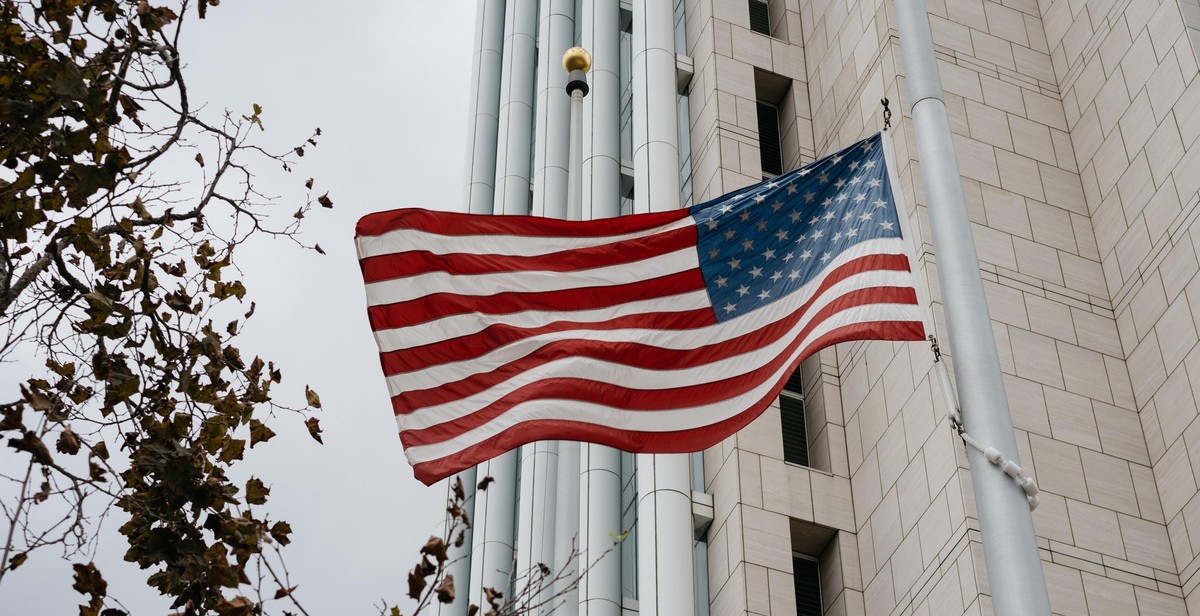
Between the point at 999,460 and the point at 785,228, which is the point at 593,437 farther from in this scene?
the point at 999,460

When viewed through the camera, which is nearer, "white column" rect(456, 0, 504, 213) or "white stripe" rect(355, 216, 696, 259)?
"white stripe" rect(355, 216, 696, 259)

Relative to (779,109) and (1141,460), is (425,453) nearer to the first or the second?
(1141,460)

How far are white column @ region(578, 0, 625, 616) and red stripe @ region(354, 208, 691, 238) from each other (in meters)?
6.90

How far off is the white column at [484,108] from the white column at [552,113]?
54.4 inches

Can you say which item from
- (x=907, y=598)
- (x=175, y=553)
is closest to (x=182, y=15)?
(x=175, y=553)

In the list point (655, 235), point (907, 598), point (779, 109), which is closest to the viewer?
point (655, 235)

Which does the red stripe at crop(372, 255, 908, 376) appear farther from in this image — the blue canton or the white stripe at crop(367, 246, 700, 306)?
the blue canton

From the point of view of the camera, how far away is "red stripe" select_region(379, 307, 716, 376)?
1176 cm

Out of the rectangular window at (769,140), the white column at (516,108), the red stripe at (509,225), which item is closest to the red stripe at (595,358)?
the red stripe at (509,225)

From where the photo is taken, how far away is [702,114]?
90.3 ft

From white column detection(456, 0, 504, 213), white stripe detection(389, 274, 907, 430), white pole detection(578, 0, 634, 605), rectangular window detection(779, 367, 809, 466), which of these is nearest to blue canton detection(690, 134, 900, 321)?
white stripe detection(389, 274, 907, 430)

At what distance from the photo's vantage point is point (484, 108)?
35.3m

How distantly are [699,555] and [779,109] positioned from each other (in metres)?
10.7

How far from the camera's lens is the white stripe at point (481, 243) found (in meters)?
12.1
